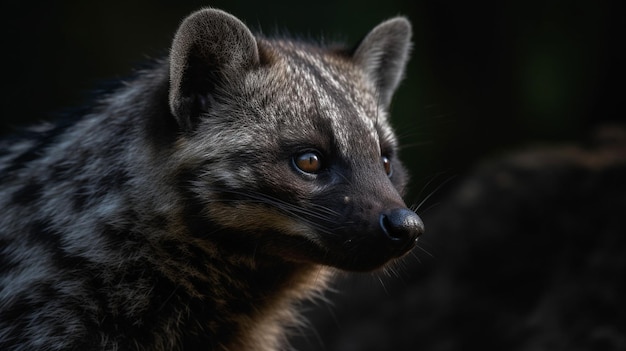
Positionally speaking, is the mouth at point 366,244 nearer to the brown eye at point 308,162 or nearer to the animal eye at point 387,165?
the brown eye at point 308,162

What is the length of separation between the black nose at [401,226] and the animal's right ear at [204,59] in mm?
1411

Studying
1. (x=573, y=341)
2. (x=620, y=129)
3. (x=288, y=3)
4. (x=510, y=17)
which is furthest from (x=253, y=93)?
(x=510, y=17)

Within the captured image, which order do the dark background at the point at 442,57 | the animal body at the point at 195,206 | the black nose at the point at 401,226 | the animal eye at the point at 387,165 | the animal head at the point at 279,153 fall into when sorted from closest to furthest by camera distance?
the black nose at the point at 401,226
the animal head at the point at 279,153
the animal body at the point at 195,206
the animal eye at the point at 387,165
the dark background at the point at 442,57

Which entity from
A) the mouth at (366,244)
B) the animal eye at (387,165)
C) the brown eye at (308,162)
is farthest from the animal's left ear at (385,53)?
the mouth at (366,244)

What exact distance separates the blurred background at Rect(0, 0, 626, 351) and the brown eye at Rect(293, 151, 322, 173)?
9.47ft

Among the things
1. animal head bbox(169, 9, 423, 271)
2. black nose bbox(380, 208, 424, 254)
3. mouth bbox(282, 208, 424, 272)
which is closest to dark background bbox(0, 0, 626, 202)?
animal head bbox(169, 9, 423, 271)

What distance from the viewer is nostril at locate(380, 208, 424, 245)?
14.6 feet

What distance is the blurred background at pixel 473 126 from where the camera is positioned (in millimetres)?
7093

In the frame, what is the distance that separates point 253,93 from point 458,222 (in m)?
3.52

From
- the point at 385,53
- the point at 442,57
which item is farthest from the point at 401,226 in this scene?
Result: the point at 442,57

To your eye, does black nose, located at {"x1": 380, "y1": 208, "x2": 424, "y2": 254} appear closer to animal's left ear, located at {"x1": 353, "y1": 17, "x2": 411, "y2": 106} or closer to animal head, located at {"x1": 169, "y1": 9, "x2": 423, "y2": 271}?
animal head, located at {"x1": 169, "y1": 9, "x2": 423, "y2": 271}

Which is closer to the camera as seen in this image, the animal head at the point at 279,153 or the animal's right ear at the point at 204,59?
the animal head at the point at 279,153

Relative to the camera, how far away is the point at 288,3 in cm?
1159

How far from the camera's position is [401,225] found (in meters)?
4.45
